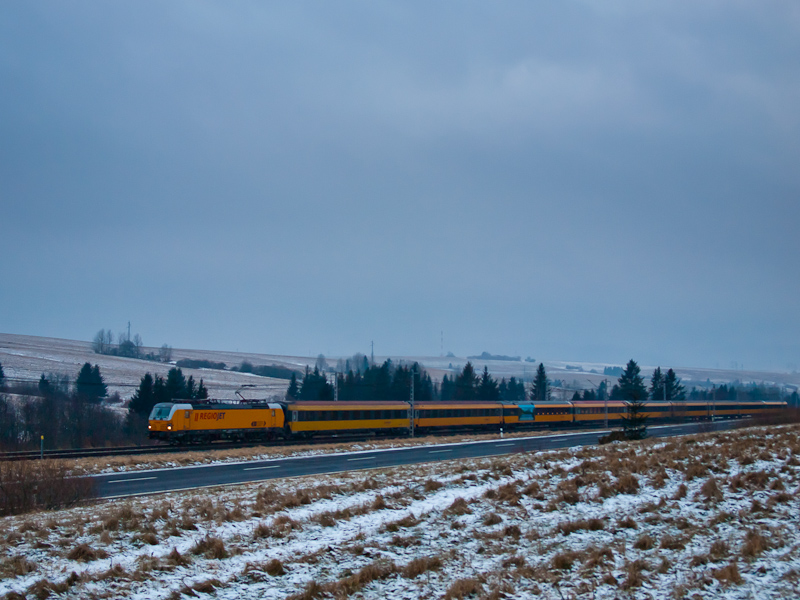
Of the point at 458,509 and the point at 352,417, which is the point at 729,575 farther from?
the point at 352,417

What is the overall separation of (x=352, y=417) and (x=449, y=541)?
42.8 m

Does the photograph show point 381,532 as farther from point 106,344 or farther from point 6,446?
point 106,344

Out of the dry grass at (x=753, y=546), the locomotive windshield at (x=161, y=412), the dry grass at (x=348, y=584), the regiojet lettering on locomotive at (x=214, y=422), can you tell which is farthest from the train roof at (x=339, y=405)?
the dry grass at (x=753, y=546)

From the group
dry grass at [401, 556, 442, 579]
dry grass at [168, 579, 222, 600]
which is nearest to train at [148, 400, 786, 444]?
dry grass at [401, 556, 442, 579]

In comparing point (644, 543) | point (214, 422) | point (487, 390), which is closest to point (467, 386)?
point (487, 390)

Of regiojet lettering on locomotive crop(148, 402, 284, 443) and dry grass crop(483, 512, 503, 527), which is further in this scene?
regiojet lettering on locomotive crop(148, 402, 284, 443)

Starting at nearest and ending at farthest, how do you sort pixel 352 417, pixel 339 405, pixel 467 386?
pixel 339 405 → pixel 352 417 → pixel 467 386

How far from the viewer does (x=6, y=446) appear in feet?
173

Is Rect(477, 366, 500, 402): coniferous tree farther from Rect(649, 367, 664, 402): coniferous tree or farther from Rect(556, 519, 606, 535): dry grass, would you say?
Rect(556, 519, 606, 535): dry grass

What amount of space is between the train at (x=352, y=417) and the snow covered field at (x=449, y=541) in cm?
2806

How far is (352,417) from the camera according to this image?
55.6m

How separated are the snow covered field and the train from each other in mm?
28064

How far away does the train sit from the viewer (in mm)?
45406

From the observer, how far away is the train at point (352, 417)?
45.4 meters
